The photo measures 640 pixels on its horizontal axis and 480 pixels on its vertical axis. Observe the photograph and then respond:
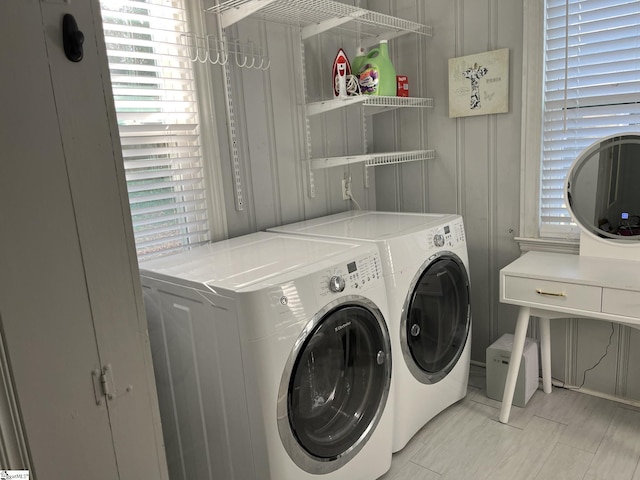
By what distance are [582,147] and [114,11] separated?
202 cm

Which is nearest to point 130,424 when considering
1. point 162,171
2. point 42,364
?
point 42,364

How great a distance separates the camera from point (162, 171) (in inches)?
74.4

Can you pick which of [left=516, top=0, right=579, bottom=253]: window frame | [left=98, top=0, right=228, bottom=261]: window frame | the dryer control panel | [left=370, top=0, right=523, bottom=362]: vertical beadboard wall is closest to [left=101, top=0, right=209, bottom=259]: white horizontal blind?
[left=98, top=0, right=228, bottom=261]: window frame

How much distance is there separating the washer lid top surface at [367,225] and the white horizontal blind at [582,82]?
0.55 meters

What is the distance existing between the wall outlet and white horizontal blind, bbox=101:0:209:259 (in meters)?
0.93

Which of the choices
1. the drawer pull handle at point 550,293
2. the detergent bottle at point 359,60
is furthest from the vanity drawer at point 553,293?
the detergent bottle at point 359,60

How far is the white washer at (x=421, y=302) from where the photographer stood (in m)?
1.88

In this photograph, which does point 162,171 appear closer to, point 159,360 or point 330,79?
point 159,360

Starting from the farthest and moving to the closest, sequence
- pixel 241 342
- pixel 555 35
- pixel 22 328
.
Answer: pixel 555 35 → pixel 241 342 → pixel 22 328

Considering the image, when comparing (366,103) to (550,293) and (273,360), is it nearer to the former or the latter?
(550,293)

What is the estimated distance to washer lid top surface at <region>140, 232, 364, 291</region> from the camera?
4.84ft

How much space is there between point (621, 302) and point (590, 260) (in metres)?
0.37

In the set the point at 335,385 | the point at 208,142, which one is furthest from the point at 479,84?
the point at 335,385

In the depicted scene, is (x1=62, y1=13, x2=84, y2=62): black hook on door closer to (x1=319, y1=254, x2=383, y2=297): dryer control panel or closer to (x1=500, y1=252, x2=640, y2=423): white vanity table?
(x1=319, y1=254, x2=383, y2=297): dryer control panel
